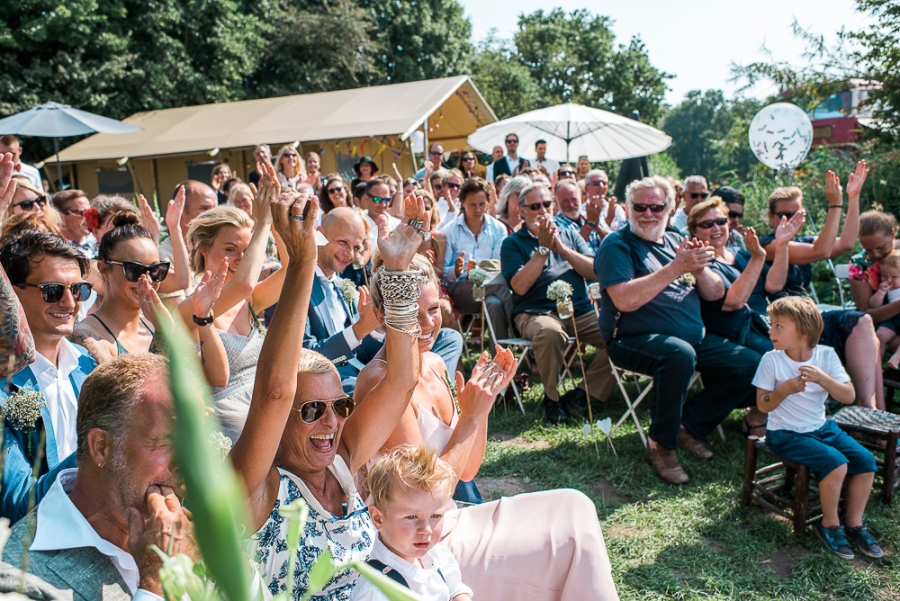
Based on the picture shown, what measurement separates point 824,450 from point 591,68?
42.6 m

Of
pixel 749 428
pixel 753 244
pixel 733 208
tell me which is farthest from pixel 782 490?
pixel 733 208

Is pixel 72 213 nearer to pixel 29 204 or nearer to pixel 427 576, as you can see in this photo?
pixel 29 204

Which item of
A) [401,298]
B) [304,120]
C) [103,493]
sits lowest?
[103,493]

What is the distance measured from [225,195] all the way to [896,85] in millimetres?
9845

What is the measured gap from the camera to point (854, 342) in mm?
4820

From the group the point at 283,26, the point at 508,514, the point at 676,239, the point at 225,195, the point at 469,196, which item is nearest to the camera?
the point at 508,514

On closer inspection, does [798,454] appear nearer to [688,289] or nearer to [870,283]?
[688,289]

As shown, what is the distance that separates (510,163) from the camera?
1148 cm

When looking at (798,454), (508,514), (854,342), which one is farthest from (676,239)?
(508,514)

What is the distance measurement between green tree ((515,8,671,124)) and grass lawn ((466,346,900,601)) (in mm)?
37392

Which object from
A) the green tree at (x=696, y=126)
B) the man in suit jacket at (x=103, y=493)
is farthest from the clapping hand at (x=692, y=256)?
the green tree at (x=696, y=126)

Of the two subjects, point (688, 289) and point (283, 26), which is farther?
point (283, 26)

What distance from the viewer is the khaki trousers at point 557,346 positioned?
215 inches

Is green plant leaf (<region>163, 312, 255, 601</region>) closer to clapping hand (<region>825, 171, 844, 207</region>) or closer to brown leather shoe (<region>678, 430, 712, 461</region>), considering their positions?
brown leather shoe (<region>678, 430, 712, 461</region>)
